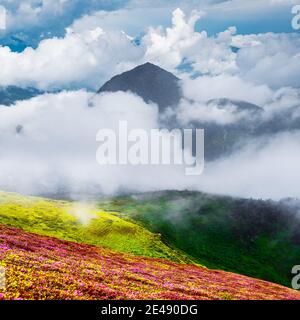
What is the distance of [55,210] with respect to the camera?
159750 mm

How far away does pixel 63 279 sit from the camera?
3194cm

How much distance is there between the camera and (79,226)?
14300cm

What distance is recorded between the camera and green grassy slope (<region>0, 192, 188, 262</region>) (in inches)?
5084

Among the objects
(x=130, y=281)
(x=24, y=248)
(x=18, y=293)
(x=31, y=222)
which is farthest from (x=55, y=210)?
(x=18, y=293)

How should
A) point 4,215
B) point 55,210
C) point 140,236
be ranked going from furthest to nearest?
point 55,210 < point 140,236 < point 4,215

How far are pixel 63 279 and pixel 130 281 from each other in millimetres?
10705

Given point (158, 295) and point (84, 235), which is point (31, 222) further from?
point (158, 295)

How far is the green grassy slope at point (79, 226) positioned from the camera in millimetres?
129125
